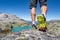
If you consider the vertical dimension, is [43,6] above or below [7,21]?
above

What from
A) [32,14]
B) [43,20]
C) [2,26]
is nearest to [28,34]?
[43,20]

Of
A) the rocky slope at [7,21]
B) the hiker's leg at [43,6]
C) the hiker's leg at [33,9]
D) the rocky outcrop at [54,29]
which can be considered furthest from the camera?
the rocky slope at [7,21]

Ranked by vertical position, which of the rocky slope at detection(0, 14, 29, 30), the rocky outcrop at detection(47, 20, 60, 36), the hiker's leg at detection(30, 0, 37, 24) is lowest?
the rocky outcrop at detection(47, 20, 60, 36)

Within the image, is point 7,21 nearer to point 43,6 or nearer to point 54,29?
point 54,29

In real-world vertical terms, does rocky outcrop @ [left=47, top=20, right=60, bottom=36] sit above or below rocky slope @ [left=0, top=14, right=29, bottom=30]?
below

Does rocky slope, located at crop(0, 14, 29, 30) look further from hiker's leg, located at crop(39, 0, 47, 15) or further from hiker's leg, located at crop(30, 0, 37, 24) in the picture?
hiker's leg, located at crop(39, 0, 47, 15)

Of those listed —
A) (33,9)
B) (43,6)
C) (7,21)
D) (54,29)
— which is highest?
(43,6)

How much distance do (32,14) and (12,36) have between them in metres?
2.30

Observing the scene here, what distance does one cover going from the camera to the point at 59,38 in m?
8.91

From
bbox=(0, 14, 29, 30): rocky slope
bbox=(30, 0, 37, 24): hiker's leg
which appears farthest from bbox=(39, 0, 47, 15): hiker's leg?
bbox=(0, 14, 29, 30): rocky slope

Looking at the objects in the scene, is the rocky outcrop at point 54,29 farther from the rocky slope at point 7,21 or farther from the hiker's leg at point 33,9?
the rocky slope at point 7,21

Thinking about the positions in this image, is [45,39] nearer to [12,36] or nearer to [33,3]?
[12,36]

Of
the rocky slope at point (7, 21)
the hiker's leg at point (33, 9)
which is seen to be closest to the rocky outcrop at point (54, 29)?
the hiker's leg at point (33, 9)

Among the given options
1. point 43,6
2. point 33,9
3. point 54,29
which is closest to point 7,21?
point 54,29
